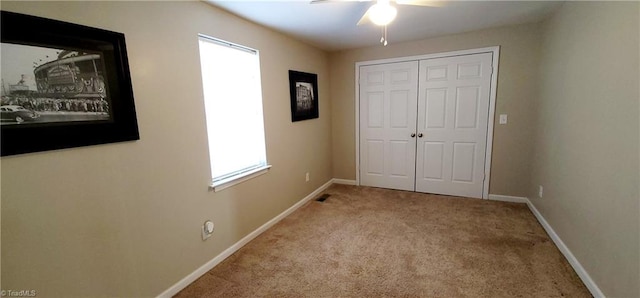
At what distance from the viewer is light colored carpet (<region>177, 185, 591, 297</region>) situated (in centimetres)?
184

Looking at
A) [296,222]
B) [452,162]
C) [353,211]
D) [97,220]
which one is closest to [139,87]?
[97,220]

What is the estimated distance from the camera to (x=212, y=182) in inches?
85.7

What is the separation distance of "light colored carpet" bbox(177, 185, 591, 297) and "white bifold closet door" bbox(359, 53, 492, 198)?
0.61 metres

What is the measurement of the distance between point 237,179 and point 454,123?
113 inches

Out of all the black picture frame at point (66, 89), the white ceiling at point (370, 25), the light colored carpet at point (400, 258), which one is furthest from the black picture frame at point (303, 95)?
the black picture frame at point (66, 89)

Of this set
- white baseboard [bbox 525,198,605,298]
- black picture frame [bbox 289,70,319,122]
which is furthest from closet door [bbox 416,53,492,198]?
black picture frame [bbox 289,70,319,122]

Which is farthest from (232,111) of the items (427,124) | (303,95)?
(427,124)

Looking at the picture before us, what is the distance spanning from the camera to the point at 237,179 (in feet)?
7.91

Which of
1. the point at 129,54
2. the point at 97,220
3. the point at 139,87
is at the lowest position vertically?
the point at 97,220

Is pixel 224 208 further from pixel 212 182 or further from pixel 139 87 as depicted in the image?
pixel 139 87

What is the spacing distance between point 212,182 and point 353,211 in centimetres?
177

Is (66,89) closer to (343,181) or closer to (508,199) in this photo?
(343,181)

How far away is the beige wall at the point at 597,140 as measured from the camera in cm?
142

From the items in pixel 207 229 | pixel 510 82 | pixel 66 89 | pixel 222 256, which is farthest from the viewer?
pixel 510 82
